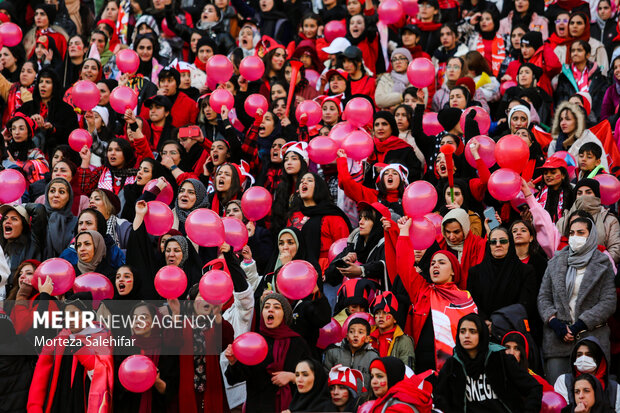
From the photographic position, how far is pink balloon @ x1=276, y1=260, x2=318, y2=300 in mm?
8883

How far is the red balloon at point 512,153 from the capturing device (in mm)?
9867

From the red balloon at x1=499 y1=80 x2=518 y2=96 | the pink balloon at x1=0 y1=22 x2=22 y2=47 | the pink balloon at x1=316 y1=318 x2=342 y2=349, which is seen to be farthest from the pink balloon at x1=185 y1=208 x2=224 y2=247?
the pink balloon at x1=0 y1=22 x2=22 y2=47

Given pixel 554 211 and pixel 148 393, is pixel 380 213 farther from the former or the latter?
pixel 148 393

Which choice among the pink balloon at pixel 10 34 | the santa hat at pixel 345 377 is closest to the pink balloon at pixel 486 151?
the santa hat at pixel 345 377

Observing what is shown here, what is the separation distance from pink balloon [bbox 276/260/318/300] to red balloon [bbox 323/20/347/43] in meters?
5.25

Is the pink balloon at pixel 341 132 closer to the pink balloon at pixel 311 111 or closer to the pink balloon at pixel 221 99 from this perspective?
the pink balloon at pixel 311 111

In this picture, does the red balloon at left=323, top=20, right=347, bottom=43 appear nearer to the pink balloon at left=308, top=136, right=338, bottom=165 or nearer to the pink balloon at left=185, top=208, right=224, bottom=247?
the pink balloon at left=308, top=136, right=338, bottom=165

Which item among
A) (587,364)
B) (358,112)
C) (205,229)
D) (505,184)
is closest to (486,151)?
(505,184)

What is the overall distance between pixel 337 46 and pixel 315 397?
5.65 meters

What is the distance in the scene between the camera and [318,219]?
407 inches

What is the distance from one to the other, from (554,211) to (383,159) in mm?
1853

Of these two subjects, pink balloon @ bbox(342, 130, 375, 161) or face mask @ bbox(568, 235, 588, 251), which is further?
pink balloon @ bbox(342, 130, 375, 161)

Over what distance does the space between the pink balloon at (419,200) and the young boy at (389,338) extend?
0.71 metres

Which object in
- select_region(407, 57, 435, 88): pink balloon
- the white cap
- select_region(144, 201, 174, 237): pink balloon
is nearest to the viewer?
select_region(144, 201, 174, 237): pink balloon
